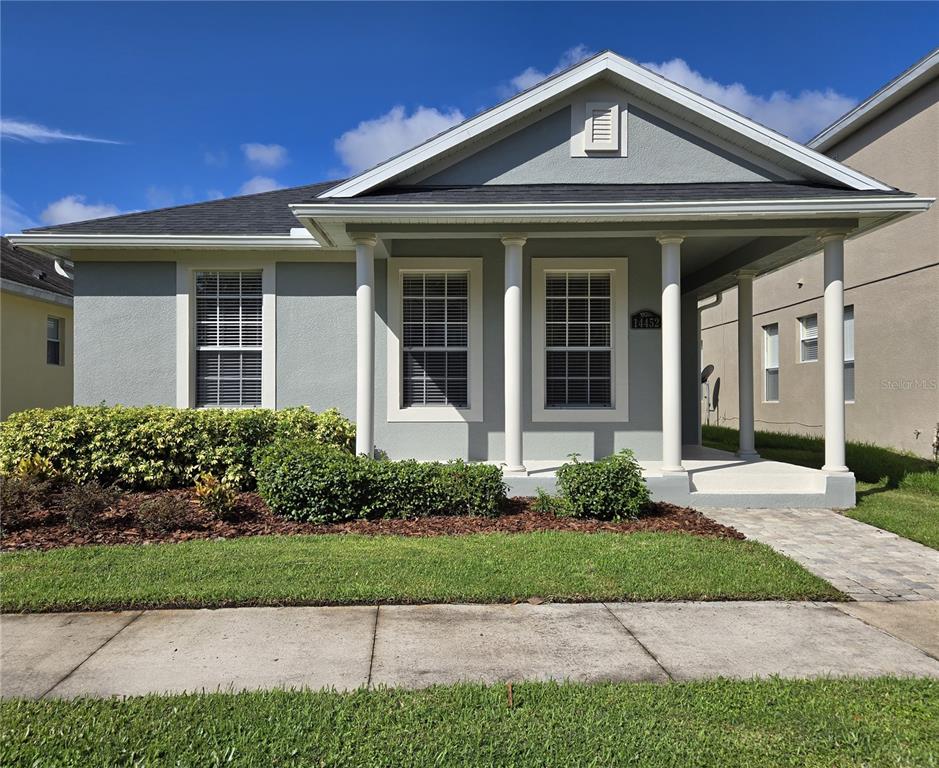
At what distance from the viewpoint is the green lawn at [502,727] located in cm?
257

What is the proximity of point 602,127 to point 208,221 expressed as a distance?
6.39m

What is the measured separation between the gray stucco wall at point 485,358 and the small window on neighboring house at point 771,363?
417 inches

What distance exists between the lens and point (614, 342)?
9.45 meters

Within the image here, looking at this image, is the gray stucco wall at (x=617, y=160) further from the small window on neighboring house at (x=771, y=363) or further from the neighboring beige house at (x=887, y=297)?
the small window on neighboring house at (x=771, y=363)

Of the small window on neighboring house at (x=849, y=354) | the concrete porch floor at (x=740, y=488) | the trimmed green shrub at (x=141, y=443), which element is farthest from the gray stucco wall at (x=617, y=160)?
the small window on neighboring house at (x=849, y=354)

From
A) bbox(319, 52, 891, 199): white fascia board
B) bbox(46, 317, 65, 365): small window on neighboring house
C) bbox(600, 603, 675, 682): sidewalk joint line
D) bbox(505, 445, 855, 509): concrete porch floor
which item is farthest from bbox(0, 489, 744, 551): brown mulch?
bbox(46, 317, 65, 365): small window on neighboring house

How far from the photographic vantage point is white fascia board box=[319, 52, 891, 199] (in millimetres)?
7989

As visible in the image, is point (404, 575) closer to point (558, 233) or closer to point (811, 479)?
point (558, 233)

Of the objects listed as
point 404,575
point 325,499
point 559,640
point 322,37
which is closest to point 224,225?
point 322,37

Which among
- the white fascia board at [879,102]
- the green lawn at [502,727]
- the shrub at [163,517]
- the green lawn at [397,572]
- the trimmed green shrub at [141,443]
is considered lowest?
the green lawn at [502,727]

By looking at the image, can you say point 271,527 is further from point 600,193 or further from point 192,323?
point 600,193

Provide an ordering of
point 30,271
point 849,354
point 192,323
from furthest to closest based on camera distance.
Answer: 1. point 30,271
2. point 849,354
3. point 192,323

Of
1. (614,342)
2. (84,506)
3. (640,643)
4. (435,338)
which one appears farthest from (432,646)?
(614,342)

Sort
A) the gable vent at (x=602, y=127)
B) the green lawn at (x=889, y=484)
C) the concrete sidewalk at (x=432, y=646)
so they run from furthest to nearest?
the gable vent at (x=602, y=127)
the green lawn at (x=889, y=484)
the concrete sidewalk at (x=432, y=646)
